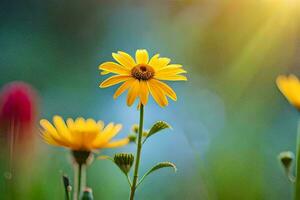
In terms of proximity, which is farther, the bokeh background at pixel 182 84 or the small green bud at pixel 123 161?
the bokeh background at pixel 182 84

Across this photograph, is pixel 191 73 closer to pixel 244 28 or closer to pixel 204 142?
pixel 244 28

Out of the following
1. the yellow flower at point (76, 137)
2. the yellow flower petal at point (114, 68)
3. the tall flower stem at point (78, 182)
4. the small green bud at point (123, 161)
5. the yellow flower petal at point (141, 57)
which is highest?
the yellow flower petal at point (141, 57)

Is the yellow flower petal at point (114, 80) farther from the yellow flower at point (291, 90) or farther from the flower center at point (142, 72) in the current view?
the yellow flower at point (291, 90)

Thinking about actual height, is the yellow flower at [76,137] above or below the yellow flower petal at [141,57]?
below

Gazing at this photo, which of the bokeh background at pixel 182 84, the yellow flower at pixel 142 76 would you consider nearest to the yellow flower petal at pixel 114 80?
the yellow flower at pixel 142 76

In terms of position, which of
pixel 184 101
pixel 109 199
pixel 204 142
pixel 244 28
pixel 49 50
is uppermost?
pixel 244 28

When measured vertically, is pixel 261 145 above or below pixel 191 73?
below

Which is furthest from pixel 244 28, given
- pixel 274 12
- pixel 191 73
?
pixel 191 73

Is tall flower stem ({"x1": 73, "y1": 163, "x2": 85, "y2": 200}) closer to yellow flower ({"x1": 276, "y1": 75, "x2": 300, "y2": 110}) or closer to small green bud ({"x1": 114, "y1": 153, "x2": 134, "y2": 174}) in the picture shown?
small green bud ({"x1": 114, "y1": 153, "x2": 134, "y2": 174})
